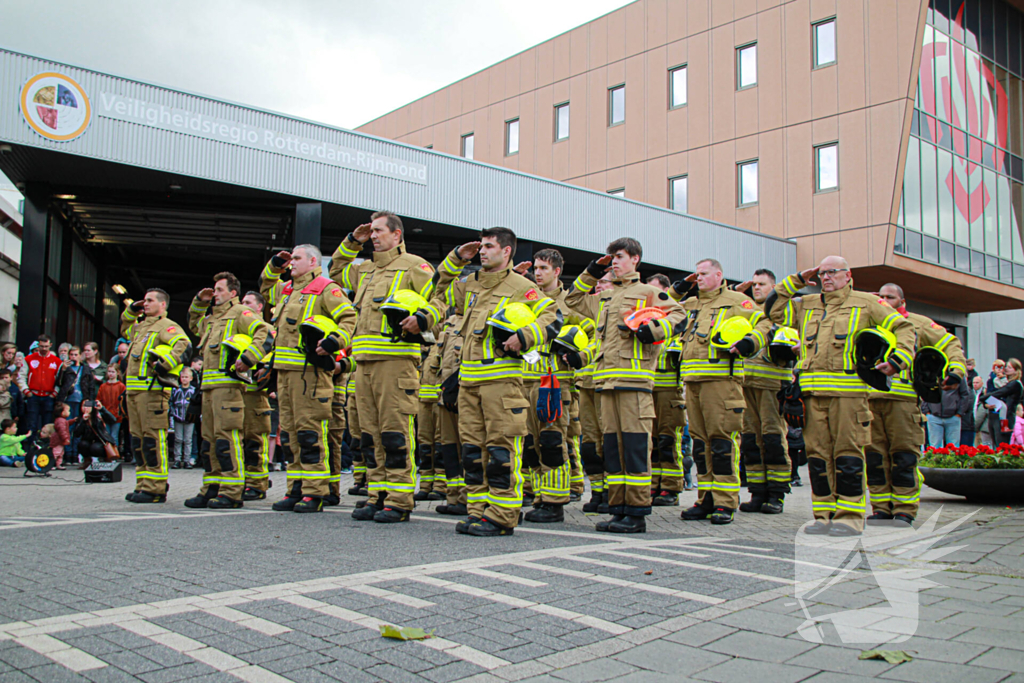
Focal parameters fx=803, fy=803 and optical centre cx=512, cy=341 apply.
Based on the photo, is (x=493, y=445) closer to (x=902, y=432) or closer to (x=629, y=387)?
(x=629, y=387)

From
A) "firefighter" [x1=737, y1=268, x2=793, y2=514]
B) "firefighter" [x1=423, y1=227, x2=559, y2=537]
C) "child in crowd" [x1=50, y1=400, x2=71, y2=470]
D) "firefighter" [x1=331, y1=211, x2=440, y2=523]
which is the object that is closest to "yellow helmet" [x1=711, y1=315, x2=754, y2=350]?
"firefighter" [x1=737, y1=268, x2=793, y2=514]

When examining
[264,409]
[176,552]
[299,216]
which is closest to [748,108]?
[299,216]

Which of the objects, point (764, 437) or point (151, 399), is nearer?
point (151, 399)

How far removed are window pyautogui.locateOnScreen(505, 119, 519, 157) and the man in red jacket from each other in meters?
24.1

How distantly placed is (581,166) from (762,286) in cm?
2476

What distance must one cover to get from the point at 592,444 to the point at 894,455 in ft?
9.38

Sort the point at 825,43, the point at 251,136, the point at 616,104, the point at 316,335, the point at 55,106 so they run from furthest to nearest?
the point at 616,104 → the point at 825,43 → the point at 251,136 → the point at 55,106 → the point at 316,335

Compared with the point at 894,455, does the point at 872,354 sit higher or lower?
higher

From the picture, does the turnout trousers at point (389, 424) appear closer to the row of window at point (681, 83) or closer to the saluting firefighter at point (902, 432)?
the saluting firefighter at point (902, 432)

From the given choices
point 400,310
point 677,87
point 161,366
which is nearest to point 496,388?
point 400,310

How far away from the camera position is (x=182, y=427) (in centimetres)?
1526

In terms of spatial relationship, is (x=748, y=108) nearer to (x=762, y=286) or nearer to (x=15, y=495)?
(x=762, y=286)

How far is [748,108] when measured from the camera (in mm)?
28297

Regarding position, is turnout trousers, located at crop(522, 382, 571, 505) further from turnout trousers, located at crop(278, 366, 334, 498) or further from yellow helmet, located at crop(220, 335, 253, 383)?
yellow helmet, located at crop(220, 335, 253, 383)
